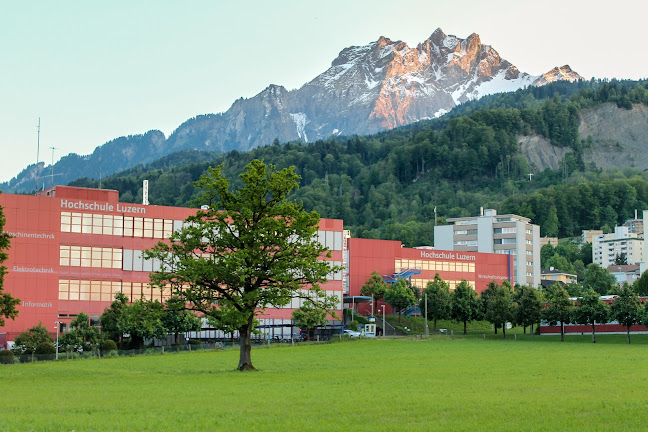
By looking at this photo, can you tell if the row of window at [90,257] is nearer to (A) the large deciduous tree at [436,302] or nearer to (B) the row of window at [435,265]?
Answer: (A) the large deciduous tree at [436,302]

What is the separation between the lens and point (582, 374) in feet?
165

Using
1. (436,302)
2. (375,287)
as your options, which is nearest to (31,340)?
(436,302)

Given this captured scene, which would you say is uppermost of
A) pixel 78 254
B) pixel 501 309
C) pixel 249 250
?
pixel 78 254

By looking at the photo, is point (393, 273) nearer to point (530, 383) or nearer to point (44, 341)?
point (44, 341)

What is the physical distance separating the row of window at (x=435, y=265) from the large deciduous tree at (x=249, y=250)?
3948 inches

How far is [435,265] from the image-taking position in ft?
535

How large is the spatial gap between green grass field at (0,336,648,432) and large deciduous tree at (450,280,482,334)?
61.6 meters

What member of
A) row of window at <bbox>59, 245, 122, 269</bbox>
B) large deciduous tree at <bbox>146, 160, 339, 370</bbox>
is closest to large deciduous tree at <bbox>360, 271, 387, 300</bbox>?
row of window at <bbox>59, 245, 122, 269</bbox>

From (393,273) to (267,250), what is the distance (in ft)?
328

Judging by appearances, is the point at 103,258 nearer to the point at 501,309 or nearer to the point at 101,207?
the point at 101,207

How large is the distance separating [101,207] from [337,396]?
87.1 metres

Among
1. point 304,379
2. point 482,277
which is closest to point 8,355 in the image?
point 304,379

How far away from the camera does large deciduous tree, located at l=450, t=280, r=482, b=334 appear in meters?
129

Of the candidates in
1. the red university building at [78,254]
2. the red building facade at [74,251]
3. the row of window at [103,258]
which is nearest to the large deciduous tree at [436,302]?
the red university building at [78,254]
